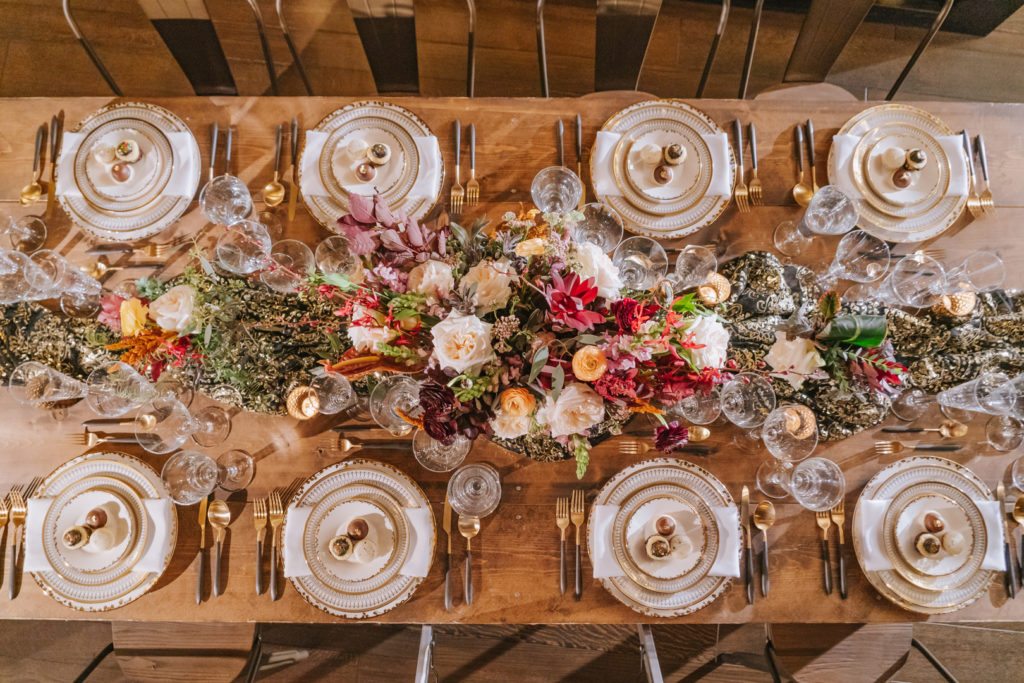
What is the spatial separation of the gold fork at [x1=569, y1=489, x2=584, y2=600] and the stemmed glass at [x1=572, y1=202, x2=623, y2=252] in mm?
780

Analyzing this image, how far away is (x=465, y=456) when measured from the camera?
1.92m

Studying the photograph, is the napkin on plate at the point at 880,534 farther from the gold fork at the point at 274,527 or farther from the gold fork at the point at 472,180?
the gold fork at the point at 274,527

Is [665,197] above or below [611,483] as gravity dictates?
above

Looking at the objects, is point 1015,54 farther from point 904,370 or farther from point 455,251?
point 455,251

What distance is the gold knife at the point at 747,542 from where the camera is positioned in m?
1.88

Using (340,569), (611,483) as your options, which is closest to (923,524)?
(611,483)

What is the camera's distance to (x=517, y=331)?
139 centimetres

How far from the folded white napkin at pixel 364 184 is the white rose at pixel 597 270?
2.75ft

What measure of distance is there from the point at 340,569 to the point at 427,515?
309mm

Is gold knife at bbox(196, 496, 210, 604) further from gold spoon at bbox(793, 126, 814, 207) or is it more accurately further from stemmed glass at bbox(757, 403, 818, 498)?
gold spoon at bbox(793, 126, 814, 207)

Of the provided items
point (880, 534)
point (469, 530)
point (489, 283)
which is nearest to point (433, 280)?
point (489, 283)

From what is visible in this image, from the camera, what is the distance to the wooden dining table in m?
1.89

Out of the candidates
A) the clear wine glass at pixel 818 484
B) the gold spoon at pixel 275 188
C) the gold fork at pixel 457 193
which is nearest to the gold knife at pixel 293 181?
the gold spoon at pixel 275 188

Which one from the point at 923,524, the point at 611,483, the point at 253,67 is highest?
the point at 253,67
